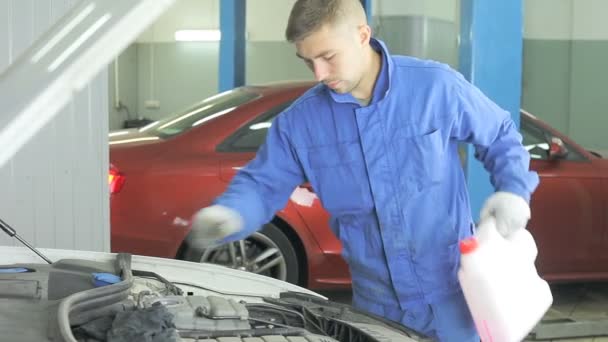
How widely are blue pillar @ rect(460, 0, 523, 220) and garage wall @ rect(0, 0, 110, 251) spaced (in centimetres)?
189

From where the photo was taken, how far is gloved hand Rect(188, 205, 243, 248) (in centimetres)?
230

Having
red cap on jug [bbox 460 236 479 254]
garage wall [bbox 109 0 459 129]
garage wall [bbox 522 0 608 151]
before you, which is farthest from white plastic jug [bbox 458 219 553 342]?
garage wall [bbox 109 0 459 129]

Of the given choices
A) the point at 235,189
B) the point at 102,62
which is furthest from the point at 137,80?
the point at 102,62

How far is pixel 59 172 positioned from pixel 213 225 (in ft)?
6.70

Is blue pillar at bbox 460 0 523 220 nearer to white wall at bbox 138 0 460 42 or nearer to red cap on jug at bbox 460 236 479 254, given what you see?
red cap on jug at bbox 460 236 479 254

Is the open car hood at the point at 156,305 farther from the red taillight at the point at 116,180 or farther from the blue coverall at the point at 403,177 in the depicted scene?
the red taillight at the point at 116,180

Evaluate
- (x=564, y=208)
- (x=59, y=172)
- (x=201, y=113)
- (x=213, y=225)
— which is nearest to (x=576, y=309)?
(x=564, y=208)

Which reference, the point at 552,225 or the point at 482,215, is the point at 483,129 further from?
the point at 552,225

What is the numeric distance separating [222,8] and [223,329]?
6576 mm

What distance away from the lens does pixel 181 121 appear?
541 cm

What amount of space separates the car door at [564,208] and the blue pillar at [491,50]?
32.8 inches

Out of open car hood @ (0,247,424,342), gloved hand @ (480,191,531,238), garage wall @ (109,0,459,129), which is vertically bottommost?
open car hood @ (0,247,424,342)

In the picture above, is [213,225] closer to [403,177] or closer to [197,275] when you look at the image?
[197,275]

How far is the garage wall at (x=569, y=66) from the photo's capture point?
9852mm
